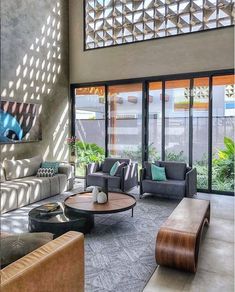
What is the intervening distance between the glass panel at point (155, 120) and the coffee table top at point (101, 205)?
8.50 feet

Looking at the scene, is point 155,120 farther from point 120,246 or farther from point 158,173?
point 120,246

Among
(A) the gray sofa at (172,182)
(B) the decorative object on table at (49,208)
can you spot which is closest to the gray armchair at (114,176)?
(A) the gray sofa at (172,182)

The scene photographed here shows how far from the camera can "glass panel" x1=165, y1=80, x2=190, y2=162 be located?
6.63m

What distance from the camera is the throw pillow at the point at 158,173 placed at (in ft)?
19.3

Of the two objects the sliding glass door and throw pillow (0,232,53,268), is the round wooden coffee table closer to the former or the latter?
throw pillow (0,232,53,268)

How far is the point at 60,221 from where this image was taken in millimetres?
3629

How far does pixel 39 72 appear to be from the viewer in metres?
6.94

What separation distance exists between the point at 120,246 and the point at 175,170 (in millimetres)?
2921

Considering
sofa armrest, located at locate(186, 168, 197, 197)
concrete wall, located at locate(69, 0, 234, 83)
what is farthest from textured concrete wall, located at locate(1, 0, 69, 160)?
sofa armrest, located at locate(186, 168, 197, 197)

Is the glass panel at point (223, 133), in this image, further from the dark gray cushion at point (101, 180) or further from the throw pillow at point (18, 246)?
the throw pillow at point (18, 246)

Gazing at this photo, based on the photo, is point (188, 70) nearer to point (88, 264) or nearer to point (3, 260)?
point (88, 264)

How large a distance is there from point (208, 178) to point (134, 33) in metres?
4.21

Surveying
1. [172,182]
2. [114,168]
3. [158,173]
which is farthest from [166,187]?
[114,168]

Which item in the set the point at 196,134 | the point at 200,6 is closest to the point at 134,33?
the point at 200,6
